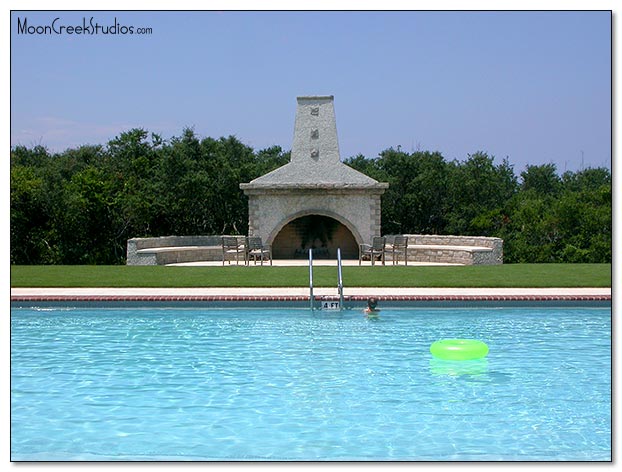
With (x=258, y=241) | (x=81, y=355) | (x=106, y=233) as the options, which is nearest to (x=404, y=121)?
(x=258, y=241)

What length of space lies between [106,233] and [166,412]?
22.1m

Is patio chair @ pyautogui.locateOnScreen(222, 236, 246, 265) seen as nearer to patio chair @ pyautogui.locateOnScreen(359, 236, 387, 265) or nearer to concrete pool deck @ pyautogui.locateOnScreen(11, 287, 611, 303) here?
patio chair @ pyautogui.locateOnScreen(359, 236, 387, 265)

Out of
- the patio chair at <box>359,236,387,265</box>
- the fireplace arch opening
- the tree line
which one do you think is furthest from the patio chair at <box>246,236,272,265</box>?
the tree line

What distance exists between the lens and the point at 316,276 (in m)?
18.7

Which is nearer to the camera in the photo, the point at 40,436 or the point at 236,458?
the point at 236,458

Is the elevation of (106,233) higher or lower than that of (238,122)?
lower

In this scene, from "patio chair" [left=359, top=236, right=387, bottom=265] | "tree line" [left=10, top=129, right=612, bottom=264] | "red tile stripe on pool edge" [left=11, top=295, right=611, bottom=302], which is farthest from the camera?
"tree line" [left=10, top=129, right=612, bottom=264]

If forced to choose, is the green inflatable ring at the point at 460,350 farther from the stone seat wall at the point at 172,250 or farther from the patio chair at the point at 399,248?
the stone seat wall at the point at 172,250

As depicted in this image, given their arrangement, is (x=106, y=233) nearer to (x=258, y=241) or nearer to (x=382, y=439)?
(x=258, y=241)

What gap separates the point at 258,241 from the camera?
77.8ft

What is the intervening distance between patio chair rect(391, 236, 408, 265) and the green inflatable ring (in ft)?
40.2

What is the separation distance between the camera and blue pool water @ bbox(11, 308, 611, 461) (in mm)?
7145

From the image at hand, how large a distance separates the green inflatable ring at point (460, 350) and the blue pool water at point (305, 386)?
0.13 meters

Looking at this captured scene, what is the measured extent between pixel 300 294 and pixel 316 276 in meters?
3.84
